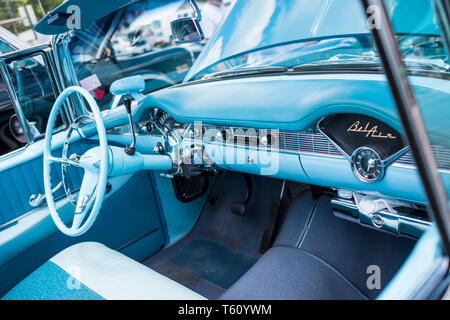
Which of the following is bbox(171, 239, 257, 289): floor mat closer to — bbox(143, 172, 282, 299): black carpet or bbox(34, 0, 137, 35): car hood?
bbox(143, 172, 282, 299): black carpet

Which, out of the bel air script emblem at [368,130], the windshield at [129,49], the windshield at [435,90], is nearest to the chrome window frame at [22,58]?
the windshield at [129,49]

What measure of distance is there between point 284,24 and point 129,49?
1.48 meters

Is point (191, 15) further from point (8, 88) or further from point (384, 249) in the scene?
point (384, 249)

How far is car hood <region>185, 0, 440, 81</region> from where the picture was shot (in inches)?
47.3

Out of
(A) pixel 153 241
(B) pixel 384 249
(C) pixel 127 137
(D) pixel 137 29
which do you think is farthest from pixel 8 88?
(B) pixel 384 249

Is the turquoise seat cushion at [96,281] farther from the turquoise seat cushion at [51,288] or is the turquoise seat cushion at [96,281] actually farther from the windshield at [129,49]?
the windshield at [129,49]

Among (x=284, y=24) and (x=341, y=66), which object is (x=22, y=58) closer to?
(x=284, y=24)

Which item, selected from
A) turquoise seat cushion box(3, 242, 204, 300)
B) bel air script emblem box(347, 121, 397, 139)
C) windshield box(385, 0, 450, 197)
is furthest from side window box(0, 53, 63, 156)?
windshield box(385, 0, 450, 197)

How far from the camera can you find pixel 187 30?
2.07 m

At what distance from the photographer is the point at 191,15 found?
2.10 m

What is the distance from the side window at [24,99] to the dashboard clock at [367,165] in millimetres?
1827

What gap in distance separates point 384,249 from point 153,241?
1.52 meters

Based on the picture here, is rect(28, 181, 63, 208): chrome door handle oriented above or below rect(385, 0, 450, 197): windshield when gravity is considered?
below

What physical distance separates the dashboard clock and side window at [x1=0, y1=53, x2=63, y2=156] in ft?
5.99
